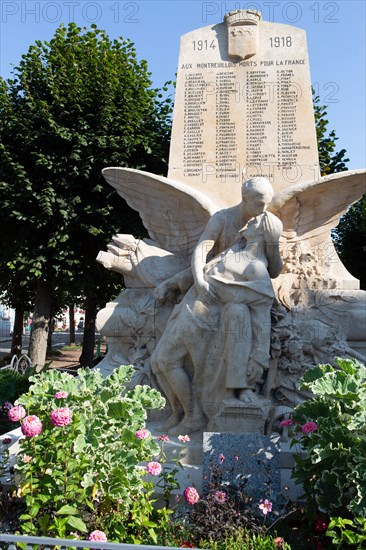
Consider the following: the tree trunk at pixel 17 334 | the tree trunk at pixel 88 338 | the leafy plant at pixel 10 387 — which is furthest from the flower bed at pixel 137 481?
the tree trunk at pixel 17 334

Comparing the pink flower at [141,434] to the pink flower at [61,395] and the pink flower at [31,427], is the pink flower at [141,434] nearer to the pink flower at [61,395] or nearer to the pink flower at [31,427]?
the pink flower at [61,395]

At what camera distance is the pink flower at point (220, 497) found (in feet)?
12.3

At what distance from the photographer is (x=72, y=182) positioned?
A: 10797 mm

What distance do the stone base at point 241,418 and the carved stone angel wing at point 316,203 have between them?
7.08ft

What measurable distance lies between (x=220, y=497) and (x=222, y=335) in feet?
5.47

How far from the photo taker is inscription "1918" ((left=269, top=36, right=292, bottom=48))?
6.62 m

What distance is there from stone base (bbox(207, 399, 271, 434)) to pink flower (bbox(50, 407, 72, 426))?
1815mm

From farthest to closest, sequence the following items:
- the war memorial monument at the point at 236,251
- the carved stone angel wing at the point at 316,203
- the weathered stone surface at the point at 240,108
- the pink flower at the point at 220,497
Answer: the weathered stone surface at the point at 240,108 → the carved stone angel wing at the point at 316,203 → the war memorial monument at the point at 236,251 → the pink flower at the point at 220,497

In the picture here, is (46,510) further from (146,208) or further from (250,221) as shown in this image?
(146,208)

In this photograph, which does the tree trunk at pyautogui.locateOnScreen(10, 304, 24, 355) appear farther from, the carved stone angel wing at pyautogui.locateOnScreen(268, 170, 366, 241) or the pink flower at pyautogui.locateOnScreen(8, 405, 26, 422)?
the pink flower at pyautogui.locateOnScreen(8, 405, 26, 422)

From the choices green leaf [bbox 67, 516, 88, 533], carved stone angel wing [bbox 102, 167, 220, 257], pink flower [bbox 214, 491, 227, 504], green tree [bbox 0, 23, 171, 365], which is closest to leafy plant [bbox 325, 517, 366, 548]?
pink flower [bbox 214, 491, 227, 504]

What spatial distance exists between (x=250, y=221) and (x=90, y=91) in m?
7.00

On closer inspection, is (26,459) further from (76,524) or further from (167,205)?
(167,205)

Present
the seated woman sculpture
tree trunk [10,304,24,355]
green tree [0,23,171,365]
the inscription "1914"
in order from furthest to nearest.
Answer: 1. tree trunk [10,304,24,355]
2. green tree [0,23,171,365]
3. the inscription "1914"
4. the seated woman sculpture
